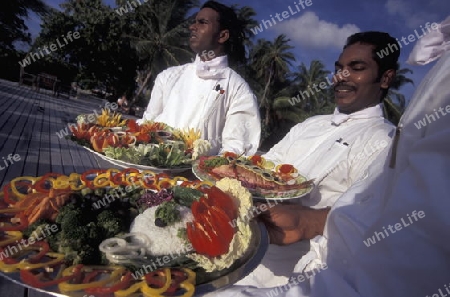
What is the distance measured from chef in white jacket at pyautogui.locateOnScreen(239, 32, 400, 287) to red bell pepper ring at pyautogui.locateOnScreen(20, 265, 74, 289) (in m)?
1.54

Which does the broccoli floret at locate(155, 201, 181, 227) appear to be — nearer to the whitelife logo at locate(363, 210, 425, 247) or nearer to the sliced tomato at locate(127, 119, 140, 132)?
the whitelife logo at locate(363, 210, 425, 247)

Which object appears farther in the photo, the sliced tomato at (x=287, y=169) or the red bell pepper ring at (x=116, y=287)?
the sliced tomato at (x=287, y=169)

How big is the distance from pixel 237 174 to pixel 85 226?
138cm

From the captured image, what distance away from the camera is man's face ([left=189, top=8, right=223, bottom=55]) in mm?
3812

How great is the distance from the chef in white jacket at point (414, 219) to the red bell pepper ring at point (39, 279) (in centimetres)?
75

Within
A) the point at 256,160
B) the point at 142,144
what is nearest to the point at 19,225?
the point at 142,144

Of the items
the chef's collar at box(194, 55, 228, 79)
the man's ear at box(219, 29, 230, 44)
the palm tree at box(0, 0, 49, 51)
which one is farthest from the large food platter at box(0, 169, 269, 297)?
the palm tree at box(0, 0, 49, 51)

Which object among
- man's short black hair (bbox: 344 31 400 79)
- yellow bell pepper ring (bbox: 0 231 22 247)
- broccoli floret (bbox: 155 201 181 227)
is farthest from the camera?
man's short black hair (bbox: 344 31 400 79)

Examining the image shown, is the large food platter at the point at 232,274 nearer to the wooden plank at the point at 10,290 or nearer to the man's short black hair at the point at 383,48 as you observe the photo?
the wooden plank at the point at 10,290

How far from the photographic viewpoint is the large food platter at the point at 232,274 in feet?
4.08

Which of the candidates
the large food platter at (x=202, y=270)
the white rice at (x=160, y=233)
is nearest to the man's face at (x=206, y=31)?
the large food platter at (x=202, y=270)

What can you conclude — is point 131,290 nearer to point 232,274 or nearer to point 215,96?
point 232,274

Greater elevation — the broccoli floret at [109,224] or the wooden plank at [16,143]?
the broccoli floret at [109,224]

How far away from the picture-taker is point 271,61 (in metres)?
35.7
